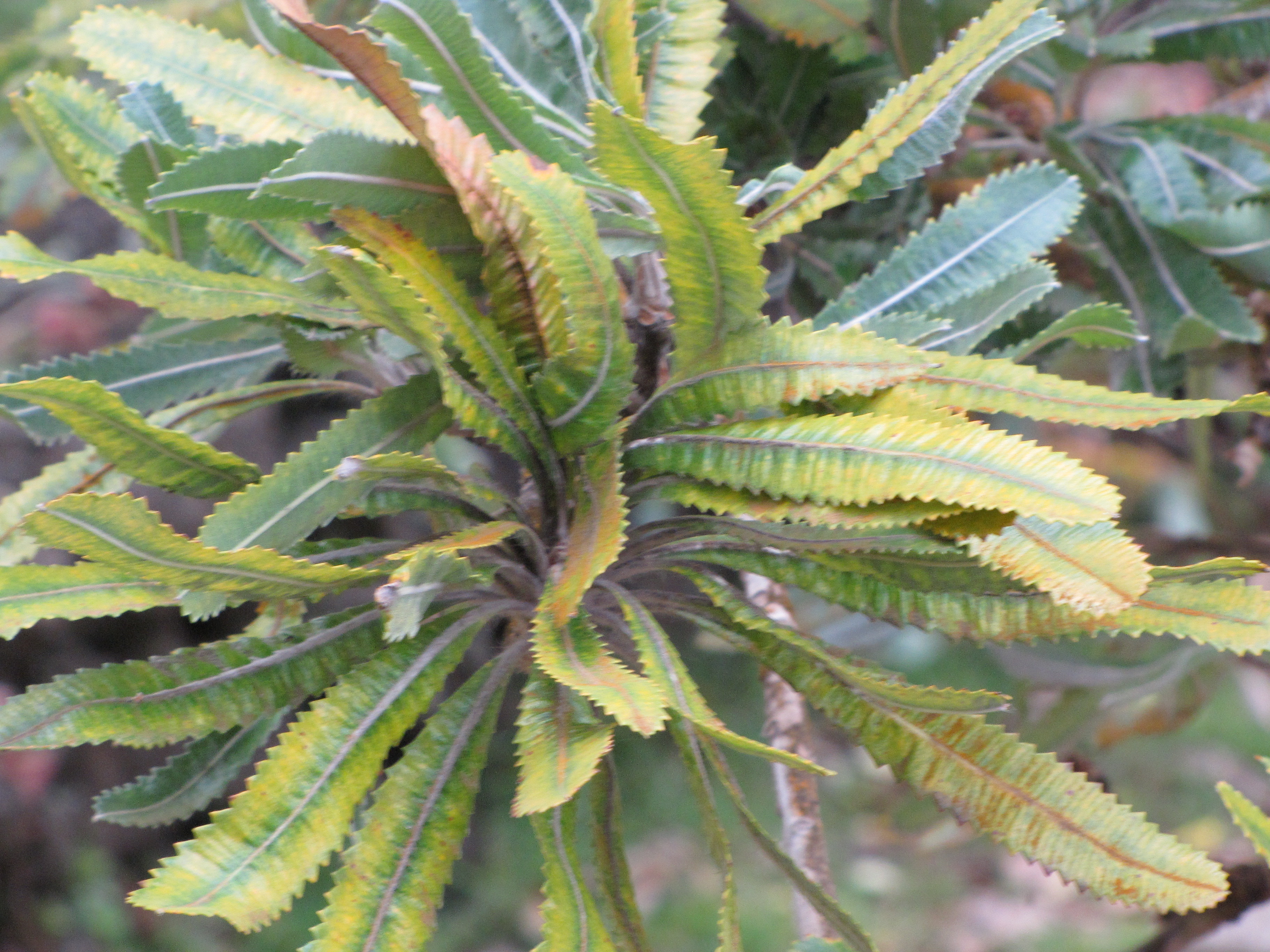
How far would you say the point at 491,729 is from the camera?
0.62 meters

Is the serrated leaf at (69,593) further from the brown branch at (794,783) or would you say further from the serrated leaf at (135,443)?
the brown branch at (794,783)

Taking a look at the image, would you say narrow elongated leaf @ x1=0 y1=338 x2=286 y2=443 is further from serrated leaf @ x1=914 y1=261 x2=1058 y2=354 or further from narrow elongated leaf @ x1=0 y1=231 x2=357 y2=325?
serrated leaf @ x1=914 y1=261 x2=1058 y2=354

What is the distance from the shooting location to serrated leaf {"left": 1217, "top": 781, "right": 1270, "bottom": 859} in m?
0.58

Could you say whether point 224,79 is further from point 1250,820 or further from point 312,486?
point 1250,820

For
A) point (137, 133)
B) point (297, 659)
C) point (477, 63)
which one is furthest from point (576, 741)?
point (137, 133)

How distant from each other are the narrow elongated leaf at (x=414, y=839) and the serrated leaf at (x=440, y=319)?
17 cm

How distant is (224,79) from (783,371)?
413 mm

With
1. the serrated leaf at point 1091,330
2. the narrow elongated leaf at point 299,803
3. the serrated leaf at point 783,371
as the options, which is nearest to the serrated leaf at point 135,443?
the narrow elongated leaf at point 299,803

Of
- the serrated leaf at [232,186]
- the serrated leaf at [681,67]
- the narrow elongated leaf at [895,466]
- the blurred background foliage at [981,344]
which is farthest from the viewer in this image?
the blurred background foliage at [981,344]

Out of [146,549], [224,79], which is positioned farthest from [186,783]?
[224,79]

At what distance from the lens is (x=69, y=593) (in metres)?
0.50

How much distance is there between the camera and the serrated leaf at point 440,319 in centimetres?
48

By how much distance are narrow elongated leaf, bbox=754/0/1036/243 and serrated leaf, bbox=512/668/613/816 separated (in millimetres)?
291

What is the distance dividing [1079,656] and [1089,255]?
529mm
